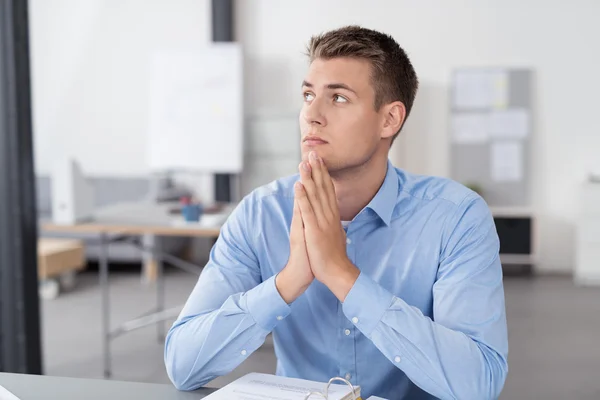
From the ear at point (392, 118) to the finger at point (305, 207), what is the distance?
0.30m

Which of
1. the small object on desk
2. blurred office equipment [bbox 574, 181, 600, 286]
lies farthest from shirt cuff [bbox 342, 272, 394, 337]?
blurred office equipment [bbox 574, 181, 600, 286]

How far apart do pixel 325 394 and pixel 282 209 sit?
1.97ft

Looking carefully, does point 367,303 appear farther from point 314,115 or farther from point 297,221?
point 314,115

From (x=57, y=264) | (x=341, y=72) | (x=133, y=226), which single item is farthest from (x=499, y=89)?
(x=341, y=72)

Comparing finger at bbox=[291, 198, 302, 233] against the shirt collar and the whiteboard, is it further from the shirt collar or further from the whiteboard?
the whiteboard

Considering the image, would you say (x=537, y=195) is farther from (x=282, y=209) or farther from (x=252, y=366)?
(x=282, y=209)

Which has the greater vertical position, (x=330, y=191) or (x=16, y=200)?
(x=330, y=191)

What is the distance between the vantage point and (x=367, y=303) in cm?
132

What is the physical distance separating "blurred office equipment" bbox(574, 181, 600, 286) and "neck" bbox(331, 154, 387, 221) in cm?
463

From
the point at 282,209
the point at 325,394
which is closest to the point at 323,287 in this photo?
the point at 282,209

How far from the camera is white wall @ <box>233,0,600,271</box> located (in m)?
6.25

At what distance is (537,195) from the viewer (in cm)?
641

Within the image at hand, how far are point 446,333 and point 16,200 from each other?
243 centimetres

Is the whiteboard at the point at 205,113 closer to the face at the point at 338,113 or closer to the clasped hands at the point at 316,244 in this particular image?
the face at the point at 338,113
